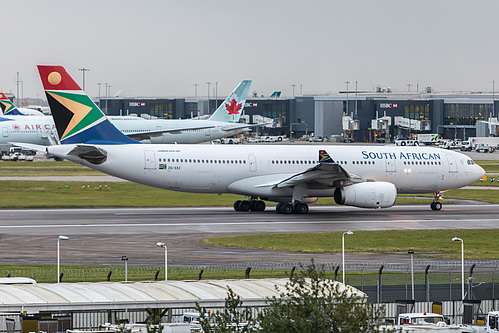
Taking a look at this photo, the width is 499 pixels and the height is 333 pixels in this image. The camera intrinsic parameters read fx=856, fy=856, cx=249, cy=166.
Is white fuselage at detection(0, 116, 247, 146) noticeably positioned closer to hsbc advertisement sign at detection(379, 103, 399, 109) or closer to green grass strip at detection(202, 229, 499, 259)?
green grass strip at detection(202, 229, 499, 259)

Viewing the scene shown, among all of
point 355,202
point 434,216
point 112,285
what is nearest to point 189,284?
point 112,285

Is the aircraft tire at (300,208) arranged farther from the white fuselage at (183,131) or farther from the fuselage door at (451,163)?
the white fuselage at (183,131)

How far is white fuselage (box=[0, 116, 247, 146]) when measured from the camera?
362ft

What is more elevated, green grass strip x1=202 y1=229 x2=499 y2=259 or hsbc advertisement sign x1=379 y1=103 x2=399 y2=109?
hsbc advertisement sign x1=379 y1=103 x2=399 y2=109

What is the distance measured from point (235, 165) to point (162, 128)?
62828 millimetres

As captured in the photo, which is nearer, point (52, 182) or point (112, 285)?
point (112, 285)

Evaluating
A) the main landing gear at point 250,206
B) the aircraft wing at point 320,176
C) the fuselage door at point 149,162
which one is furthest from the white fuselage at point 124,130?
the aircraft wing at point 320,176

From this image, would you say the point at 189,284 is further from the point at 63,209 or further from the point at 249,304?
the point at 63,209

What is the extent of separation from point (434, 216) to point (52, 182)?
3574cm

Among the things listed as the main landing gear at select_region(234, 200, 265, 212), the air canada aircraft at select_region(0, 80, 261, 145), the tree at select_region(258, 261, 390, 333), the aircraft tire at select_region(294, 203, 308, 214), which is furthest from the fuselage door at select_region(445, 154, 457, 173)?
the air canada aircraft at select_region(0, 80, 261, 145)

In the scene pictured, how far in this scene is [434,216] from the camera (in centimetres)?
5250

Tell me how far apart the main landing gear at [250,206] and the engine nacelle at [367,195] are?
5.64 meters

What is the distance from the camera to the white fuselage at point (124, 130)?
362ft

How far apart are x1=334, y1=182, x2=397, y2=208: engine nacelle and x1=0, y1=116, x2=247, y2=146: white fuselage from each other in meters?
62.4
